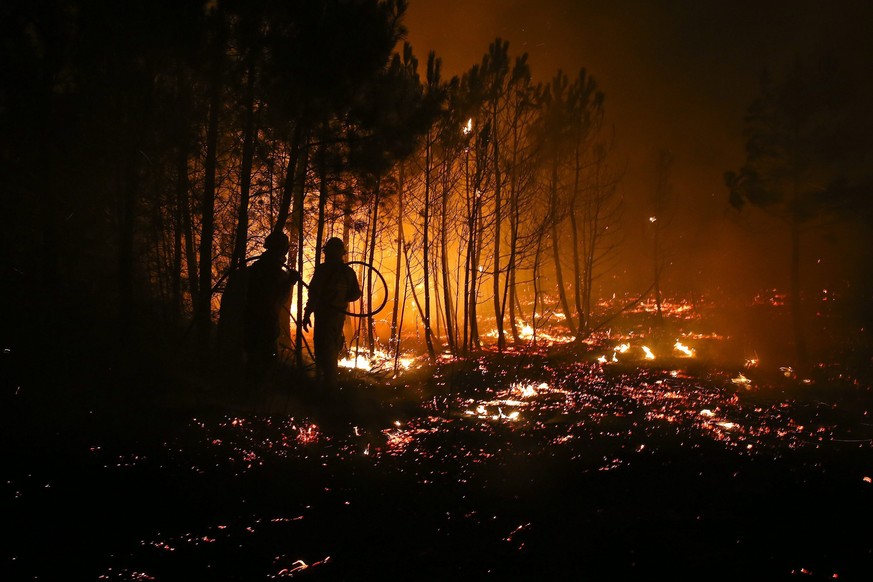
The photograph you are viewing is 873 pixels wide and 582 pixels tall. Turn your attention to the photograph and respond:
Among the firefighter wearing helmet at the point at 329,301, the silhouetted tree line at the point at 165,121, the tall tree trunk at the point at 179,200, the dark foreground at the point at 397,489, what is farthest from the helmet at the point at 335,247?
the tall tree trunk at the point at 179,200

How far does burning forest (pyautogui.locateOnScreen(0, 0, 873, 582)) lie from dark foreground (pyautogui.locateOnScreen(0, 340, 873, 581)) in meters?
0.03

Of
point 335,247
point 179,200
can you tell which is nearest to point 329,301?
point 335,247

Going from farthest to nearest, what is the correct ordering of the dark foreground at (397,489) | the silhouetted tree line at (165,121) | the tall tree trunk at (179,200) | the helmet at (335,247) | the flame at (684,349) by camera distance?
the flame at (684,349) < the tall tree trunk at (179,200) < the helmet at (335,247) < the silhouetted tree line at (165,121) < the dark foreground at (397,489)

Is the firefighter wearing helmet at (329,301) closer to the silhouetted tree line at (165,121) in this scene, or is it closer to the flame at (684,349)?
the silhouetted tree line at (165,121)

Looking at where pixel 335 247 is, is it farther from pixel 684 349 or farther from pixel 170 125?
pixel 684 349

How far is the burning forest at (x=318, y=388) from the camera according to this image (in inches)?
171

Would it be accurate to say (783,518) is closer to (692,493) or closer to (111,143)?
(692,493)

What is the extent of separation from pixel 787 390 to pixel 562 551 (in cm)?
1085

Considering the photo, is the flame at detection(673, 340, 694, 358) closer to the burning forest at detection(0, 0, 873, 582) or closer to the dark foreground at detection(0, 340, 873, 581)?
the burning forest at detection(0, 0, 873, 582)

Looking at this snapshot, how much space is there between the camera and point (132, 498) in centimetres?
465

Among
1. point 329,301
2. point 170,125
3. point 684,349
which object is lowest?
point 684,349

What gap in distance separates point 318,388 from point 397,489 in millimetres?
4094

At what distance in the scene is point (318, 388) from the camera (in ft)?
30.2

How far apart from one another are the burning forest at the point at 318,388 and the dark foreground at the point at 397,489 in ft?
0.11
